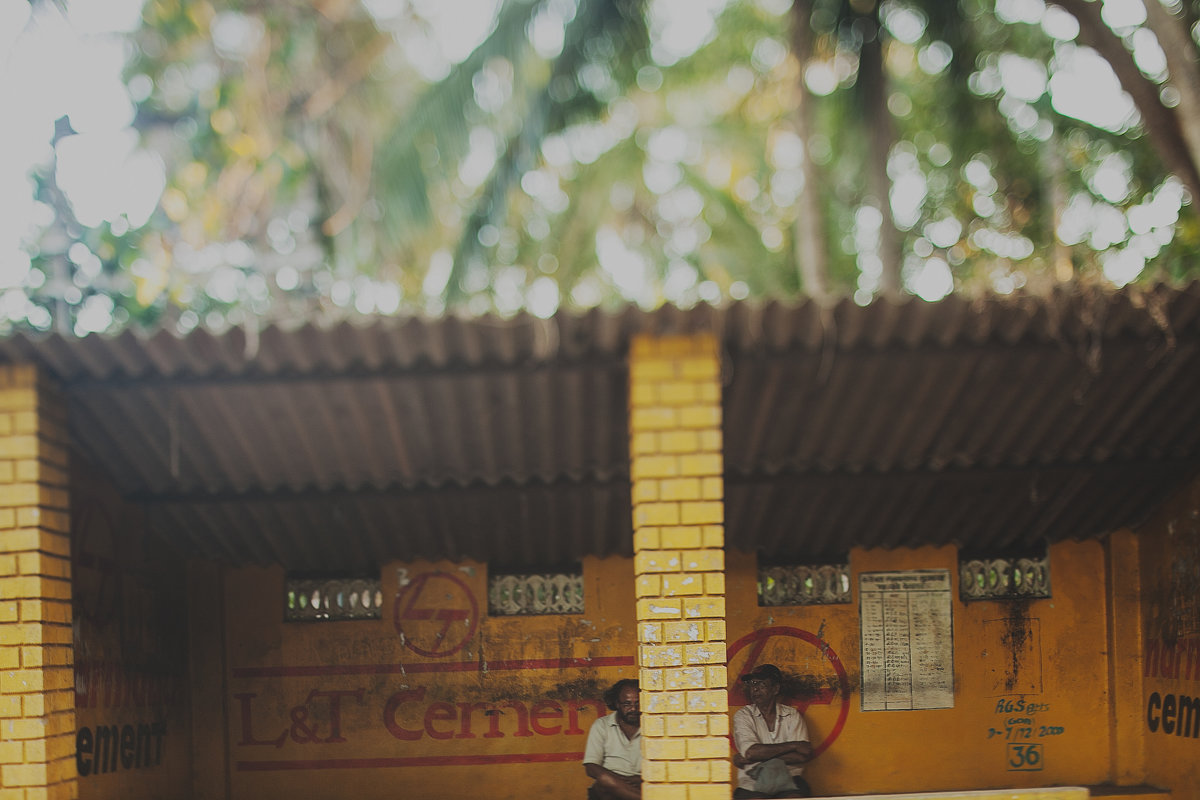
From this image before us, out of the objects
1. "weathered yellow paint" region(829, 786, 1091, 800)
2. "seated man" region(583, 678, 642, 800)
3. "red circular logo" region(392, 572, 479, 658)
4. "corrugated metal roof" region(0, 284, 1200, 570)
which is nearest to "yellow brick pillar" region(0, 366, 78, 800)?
"corrugated metal roof" region(0, 284, 1200, 570)

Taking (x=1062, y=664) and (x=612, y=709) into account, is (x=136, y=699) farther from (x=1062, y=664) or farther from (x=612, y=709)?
(x=1062, y=664)

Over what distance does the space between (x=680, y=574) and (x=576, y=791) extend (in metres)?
3.19

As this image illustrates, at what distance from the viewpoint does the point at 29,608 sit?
4707 mm

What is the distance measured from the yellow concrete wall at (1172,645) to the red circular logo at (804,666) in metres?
2.01

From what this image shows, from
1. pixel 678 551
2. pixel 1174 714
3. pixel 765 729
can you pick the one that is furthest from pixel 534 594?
pixel 1174 714

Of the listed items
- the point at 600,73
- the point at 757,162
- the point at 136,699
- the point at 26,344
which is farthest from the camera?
the point at 757,162

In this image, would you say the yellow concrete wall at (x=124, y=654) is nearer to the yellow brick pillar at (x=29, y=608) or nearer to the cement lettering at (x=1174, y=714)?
the yellow brick pillar at (x=29, y=608)

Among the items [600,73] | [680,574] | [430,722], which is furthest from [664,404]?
[600,73]

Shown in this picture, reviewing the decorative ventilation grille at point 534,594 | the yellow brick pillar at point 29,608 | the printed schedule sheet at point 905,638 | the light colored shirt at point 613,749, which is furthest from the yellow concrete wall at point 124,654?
the printed schedule sheet at point 905,638

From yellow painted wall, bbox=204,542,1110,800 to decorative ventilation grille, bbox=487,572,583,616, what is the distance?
72mm

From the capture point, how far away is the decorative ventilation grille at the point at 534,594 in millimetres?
7234

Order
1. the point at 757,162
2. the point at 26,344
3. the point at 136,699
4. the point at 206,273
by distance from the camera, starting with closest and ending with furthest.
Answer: the point at 26,344, the point at 136,699, the point at 206,273, the point at 757,162

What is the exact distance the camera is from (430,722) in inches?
285

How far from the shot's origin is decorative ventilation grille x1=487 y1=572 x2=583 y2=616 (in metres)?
7.23
